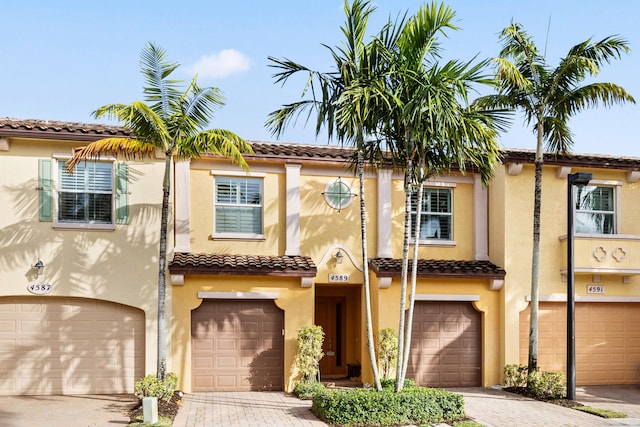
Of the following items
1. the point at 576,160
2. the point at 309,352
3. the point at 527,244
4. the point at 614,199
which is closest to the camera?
the point at 309,352

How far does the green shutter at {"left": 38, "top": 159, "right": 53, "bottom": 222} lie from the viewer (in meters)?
15.1

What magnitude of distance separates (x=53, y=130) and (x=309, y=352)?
7.67m

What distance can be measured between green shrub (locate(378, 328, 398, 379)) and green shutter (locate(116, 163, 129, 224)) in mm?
6596

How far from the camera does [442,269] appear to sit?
53.7ft

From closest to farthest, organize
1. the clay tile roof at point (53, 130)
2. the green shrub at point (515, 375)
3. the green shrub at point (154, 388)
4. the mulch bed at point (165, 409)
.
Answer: the mulch bed at point (165, 409)
the green shrub at point (154, 388)
the clay tile roof at point (53, 130)
the green shrub at point (515, 375)

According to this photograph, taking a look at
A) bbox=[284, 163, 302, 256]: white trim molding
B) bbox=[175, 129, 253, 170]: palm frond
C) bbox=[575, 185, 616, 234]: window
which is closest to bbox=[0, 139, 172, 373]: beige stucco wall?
bbox=[175, 129, 253, 170]: palm frond

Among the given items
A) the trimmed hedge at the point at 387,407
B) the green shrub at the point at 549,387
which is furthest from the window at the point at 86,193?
the green shrub at the point at 549,387

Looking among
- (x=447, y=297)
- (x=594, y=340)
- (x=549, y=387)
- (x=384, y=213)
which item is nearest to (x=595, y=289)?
(x=594, y=340)

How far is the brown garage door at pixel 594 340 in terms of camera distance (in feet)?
55.9

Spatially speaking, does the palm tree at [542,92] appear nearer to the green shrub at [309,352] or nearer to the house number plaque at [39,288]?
the green shrub at [309,352]

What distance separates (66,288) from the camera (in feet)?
49.5

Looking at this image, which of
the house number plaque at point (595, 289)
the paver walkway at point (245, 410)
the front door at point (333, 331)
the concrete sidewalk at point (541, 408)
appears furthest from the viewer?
the front door at point (333, 331)

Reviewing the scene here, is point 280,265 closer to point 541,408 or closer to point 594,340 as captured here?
point 541,408

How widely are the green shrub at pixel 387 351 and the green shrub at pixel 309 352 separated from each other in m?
1.47
